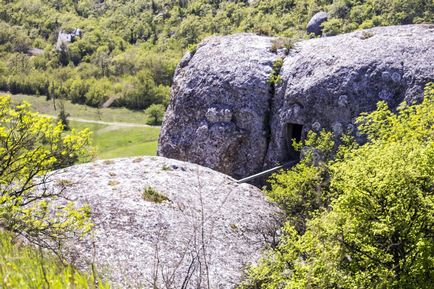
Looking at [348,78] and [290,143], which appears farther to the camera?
[290,143]

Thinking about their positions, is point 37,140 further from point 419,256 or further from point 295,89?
point 295,89

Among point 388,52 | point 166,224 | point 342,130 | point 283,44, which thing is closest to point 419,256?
point 166,224

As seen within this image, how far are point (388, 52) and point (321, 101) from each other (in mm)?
4354

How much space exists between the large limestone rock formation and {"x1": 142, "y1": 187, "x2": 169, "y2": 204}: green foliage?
8458 mm

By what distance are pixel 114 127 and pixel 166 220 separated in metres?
116

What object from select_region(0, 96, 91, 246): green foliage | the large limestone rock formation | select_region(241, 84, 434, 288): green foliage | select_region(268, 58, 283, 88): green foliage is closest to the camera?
select_region(0, 96, 91, 246): green foliage

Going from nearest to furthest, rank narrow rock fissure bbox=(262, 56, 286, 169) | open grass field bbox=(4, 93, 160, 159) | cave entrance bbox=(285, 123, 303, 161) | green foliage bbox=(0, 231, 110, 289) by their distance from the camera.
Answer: green foliage bbox=(0, 231, 110, 289), cave entrance bbox=(285, 123, 303, 161), narrow rock fissure bbox=(262, 56, 286, 169), open grass field bbox=(4, 93, 160, 159)

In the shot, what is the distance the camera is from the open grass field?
111 m

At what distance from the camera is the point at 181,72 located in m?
33.5

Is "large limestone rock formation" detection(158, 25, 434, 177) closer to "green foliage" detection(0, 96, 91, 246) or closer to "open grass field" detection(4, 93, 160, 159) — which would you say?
"green foliage" detection(0, 96, 91, 246)

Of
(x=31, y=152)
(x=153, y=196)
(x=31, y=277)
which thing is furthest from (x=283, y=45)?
(x=31, y=277)

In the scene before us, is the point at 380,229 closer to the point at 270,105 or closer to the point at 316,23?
the point at 270,105

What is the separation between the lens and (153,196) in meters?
21.0

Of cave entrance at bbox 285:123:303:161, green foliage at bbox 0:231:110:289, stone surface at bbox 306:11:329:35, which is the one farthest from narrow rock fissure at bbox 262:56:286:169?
stone surface at bbox 306:11:329:35
